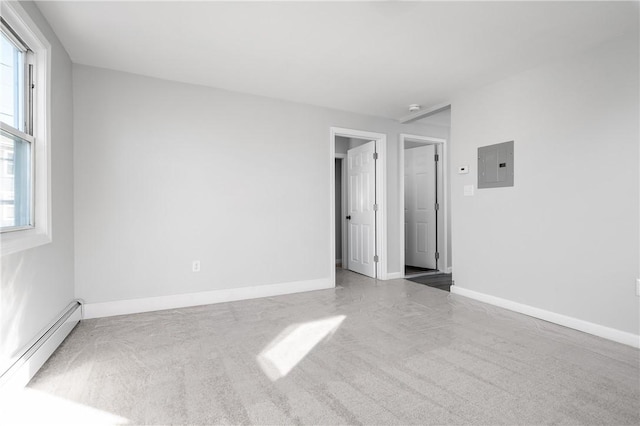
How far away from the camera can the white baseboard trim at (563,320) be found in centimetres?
254

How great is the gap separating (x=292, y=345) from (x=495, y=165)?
2.76 m

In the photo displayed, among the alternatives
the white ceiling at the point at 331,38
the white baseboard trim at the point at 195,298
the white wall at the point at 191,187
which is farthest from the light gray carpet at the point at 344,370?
the white ceiling at the point at 331,38

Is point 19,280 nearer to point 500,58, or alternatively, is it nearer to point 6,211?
point 6,211

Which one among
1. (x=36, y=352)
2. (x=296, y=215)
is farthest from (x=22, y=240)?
(x=296, y=215)

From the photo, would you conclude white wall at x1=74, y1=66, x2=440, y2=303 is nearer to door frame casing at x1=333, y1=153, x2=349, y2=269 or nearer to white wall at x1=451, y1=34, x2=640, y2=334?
door frame casing at x1=333, y1=153, x2=349, y2=269

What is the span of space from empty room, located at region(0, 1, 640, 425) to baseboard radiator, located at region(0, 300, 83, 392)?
0.7 inches

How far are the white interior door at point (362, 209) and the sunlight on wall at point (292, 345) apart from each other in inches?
79.8

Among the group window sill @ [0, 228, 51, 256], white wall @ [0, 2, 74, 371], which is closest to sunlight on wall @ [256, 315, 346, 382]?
white wall @ [0, 2, 74, 371]

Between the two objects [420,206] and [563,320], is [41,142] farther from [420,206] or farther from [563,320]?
[420,206]

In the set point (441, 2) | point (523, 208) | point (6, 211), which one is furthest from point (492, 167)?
point (6, 211)

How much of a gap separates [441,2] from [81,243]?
3576 mm

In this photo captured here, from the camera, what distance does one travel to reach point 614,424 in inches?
61.6

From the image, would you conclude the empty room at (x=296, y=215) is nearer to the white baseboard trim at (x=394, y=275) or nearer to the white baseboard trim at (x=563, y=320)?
the white baseboard trim at (x=563, y=320)

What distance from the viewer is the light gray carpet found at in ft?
5.48
